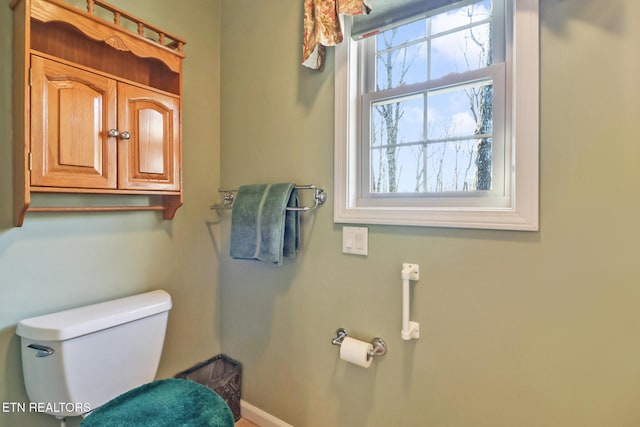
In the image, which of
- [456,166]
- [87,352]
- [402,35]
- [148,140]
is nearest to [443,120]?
[456,166]

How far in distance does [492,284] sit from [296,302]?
86 cm

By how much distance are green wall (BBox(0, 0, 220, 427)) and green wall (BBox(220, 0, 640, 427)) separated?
0.64 feet

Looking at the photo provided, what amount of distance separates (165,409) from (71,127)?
1.03 m

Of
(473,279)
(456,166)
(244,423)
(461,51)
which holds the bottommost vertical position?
(244,423)

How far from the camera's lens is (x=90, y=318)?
1.18 metres

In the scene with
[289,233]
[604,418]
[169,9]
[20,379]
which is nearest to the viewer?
[604,418]

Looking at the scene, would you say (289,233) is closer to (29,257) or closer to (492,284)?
(492,284)

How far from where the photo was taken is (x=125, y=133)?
126 cm

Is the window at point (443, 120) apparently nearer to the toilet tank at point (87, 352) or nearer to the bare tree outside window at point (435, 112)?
the bare tree outside window at point (435, 112)

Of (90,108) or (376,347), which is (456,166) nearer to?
(376,347)

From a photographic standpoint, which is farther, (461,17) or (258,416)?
(258,416)

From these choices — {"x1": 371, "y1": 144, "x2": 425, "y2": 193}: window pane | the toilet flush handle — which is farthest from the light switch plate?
the toilet flush handle

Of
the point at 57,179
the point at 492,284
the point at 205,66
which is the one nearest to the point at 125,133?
the point at 57,179

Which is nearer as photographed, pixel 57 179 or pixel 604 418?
pixel 604 418
